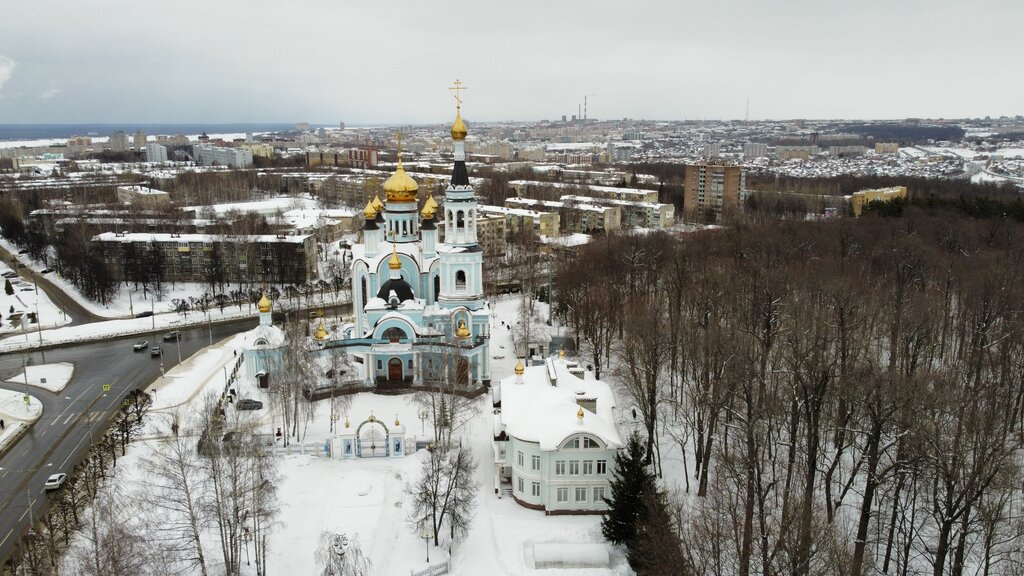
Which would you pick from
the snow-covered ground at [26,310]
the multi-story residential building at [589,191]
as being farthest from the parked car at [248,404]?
the multi-story residential building at [589,191]

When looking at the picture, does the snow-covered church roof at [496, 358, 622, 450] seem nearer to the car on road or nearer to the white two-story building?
the white two-story building

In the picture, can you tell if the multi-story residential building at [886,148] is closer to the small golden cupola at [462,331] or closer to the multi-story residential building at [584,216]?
the multi-story residential building at [584,216]

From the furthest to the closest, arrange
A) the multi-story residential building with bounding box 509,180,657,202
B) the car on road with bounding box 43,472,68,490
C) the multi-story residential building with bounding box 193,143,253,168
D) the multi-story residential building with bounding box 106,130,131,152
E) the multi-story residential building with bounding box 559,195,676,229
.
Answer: the multi-story residential building with bounding box 106,130,131,152 < the multi-story residential building with bounding box 193,143,253,168 < the multi-story residential building with bounding box 509,180,657,202 < the multi-story residential building with bounding box 559,195,676,229 < the car on road with bounding box 43,472,68,490

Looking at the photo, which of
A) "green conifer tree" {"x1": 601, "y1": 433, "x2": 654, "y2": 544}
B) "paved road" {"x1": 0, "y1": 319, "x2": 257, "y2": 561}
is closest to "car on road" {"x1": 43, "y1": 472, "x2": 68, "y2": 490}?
"paved road" {"x1": 0, "y1": 319, "x2": 257, "y2": 561}

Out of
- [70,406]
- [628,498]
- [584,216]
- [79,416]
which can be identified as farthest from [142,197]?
[628,498]

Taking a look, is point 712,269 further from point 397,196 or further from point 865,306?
point 397,196

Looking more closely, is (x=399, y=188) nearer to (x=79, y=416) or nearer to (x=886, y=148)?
(x=79, y=416)

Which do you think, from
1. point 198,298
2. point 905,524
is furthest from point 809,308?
point 198,298
